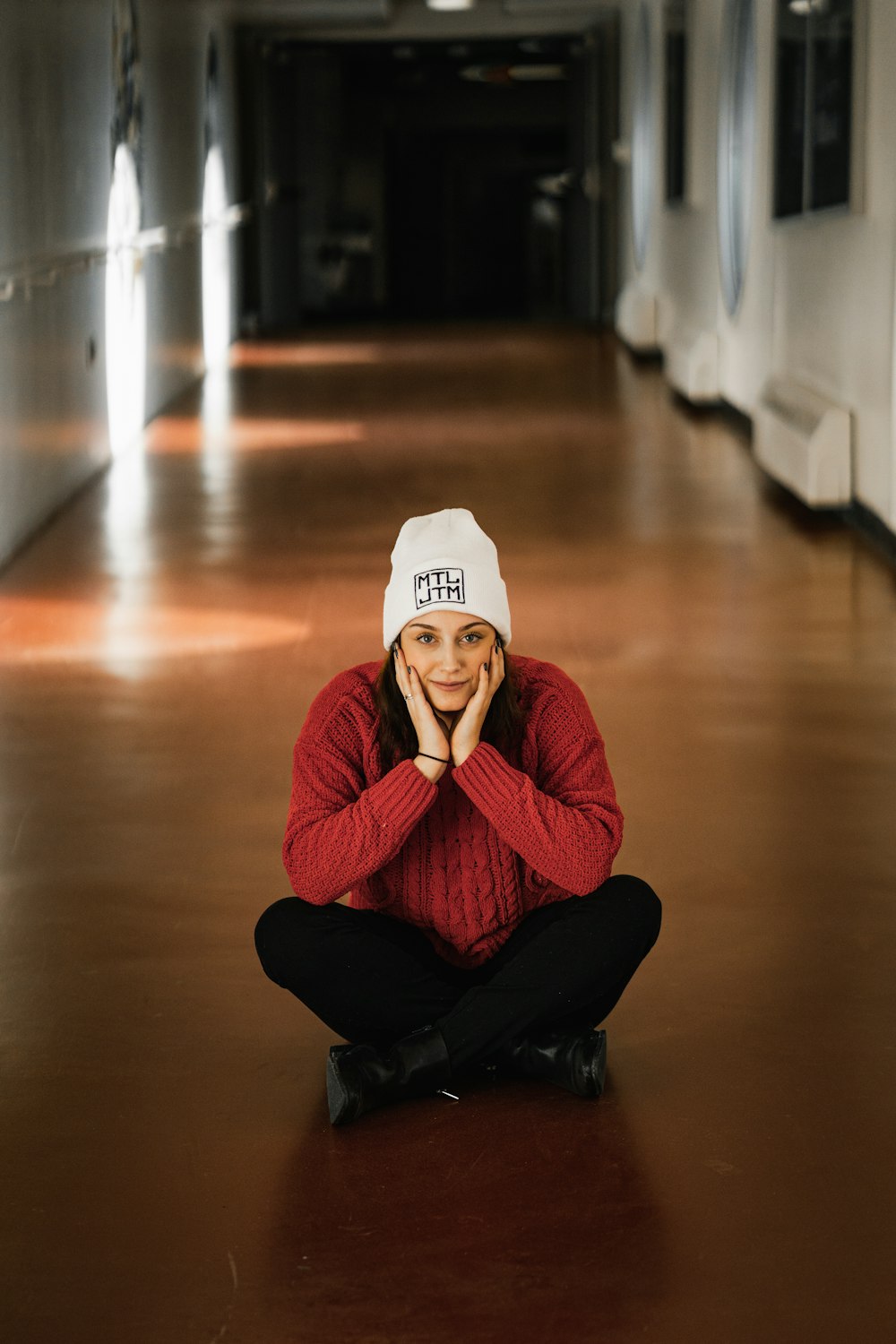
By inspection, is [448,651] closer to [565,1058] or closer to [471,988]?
[471,988]

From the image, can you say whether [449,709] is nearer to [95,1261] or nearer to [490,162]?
[95,1261]

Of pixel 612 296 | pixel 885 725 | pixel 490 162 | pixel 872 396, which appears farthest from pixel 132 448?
pixel 490 162

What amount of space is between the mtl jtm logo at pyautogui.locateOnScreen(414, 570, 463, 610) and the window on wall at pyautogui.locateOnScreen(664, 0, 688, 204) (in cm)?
1132

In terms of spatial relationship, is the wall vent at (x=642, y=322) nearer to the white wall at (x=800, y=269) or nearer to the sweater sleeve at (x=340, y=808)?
the white wall at (x=800, y=269)

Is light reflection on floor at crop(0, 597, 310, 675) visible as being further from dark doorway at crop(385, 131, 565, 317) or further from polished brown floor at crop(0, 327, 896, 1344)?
dark doorway at crop(385, 131, 565, 317)

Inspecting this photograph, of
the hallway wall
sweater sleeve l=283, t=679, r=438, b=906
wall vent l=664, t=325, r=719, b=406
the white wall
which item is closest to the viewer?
sweater sleeve l=283, t=679, r=438, b=906

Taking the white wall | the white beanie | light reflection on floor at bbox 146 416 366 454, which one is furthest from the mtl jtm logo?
light reflection on floor at bbox 146 416 366 454

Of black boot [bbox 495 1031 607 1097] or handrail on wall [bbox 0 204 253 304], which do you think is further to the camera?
handrail on wall [bbox 0 204 253 304]

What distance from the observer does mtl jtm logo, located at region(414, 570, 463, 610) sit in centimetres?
254

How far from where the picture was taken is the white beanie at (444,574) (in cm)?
255

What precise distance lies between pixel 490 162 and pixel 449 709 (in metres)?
24.2

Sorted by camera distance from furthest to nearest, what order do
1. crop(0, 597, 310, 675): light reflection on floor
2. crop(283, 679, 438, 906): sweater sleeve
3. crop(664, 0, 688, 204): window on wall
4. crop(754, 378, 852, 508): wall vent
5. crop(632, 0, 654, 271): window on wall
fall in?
1. crop(632, 0, 654, 271): window on wall
2. crop(664, 0, 688, 204): window on wall
3. crop(754, 378, 852, 508): wall vent
4. crop(0, 597, 310, 675): light reflection on floor
5. crop(283, 679, 438, 906): sweater sleeve

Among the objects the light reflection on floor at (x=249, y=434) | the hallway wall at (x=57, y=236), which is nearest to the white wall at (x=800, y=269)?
the light reflection on floor at (x=249, y=434)

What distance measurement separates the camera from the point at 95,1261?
225 cm
